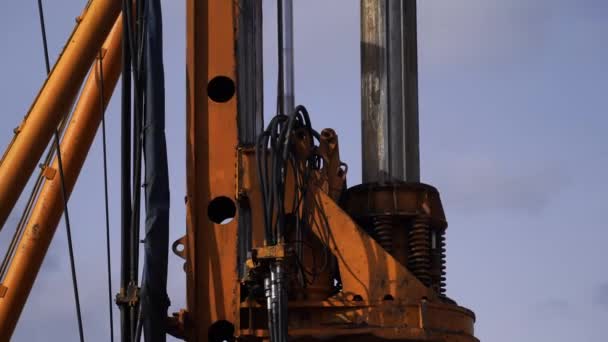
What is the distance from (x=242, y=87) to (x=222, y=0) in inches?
30.6

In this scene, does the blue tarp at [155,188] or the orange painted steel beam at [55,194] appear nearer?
the blue tarp at [155,188]

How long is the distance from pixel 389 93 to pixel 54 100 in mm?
2849

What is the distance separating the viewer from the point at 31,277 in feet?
39.9

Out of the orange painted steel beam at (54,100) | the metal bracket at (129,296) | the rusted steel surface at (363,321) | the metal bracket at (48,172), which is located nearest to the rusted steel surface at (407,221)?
the rusted steel surface at (363,321)

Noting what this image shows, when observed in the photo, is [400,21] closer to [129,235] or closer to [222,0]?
[222,0]

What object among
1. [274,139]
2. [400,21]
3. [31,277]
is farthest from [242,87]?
[31,277]

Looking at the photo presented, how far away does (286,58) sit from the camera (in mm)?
10844

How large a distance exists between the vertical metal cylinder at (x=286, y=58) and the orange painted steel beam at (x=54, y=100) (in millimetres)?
1535

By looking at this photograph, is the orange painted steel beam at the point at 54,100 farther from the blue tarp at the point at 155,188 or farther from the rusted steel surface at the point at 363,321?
the rusted steel surface at the point at 363,321

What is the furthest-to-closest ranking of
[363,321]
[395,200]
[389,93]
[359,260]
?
[389,93]
[395,200]
[359,260]
[363,321]

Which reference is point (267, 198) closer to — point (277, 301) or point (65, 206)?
point (277, 301)

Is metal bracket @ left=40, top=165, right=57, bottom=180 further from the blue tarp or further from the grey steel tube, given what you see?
the grey steel tube

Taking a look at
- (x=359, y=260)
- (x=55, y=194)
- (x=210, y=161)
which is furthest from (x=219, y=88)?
(x=55, y=194)

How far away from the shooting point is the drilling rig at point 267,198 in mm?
9523
